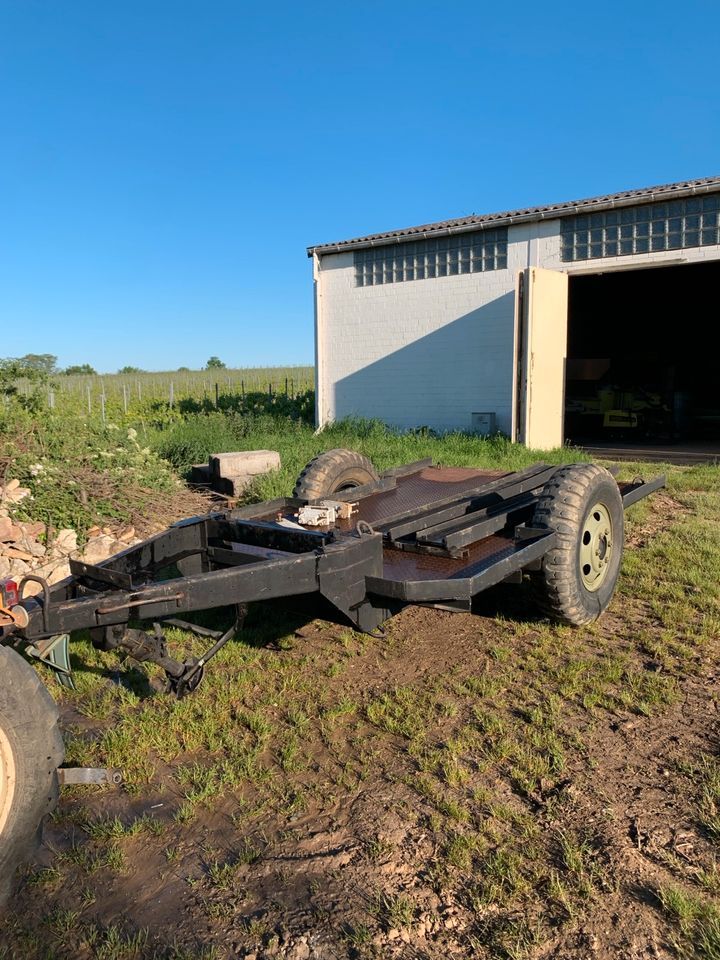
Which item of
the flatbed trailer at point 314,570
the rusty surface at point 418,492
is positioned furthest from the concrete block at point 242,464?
the flatbed trailer at point 314,570

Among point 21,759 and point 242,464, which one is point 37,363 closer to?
point 242,464

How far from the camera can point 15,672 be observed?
239 cm

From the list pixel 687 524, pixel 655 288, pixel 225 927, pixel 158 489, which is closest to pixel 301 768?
pixel 225 927

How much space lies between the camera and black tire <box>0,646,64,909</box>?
2371 mm

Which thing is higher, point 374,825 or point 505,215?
point 505,215

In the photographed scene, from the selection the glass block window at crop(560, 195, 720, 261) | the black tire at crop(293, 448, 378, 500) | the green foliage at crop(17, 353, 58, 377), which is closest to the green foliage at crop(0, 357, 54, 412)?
the green foliage at crop(17, 353, 58, 377)

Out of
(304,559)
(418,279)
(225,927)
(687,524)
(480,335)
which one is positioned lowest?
(225,927)

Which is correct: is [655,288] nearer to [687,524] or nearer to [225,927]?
[687,524]

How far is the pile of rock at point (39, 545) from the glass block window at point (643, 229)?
10.1 m

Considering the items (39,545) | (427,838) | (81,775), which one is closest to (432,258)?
(39,545)

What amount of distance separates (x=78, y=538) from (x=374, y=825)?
4.48m

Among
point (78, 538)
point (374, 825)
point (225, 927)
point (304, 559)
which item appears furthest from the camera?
point (78, 538)

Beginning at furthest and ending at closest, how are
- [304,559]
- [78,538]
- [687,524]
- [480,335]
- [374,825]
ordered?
[480,335], [687,524], [78,538], [304,559], [374,825]

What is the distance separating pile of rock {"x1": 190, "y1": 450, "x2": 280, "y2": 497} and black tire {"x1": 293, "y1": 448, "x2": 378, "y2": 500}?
2.82 metres
